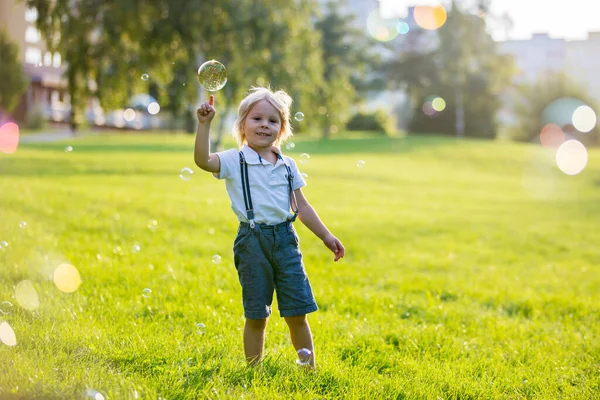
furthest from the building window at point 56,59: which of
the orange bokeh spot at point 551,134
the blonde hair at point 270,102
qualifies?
the orange bokeh spot at point 551,134

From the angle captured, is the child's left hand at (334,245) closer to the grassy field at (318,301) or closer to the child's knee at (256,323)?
the child's knee at (256,323)

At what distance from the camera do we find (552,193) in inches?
832

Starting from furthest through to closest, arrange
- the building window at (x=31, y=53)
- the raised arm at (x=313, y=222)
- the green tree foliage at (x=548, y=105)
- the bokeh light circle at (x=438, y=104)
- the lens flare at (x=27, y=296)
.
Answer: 1. the green tree foliage at (x=548, y=105)
2. the building window at (x=31, y=53)
3. the bokeh light circle at (x=438, y=104)
4. the lens flare at (x=27, y=296)
5. the raised arm at (x=313, y=222)

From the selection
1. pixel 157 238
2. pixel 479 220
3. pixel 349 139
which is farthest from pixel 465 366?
pixel 349 139

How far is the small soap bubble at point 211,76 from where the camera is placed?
370 cm

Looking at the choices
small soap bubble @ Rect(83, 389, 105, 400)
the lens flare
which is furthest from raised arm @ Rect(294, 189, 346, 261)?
the lens flare

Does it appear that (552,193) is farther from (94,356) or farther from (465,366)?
(94,356)

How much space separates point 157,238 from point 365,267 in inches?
94.8

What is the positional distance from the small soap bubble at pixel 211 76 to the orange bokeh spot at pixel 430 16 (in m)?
48.0

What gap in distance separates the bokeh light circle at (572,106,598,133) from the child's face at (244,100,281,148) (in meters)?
58.6

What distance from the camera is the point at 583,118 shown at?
5753 centimetres

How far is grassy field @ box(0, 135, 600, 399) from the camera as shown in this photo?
3.23 meters

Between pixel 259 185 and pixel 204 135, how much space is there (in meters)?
0.42

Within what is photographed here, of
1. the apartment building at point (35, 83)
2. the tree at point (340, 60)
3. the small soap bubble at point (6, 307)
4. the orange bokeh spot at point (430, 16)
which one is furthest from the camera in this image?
the orange bokeh spot at point (430, 16)
